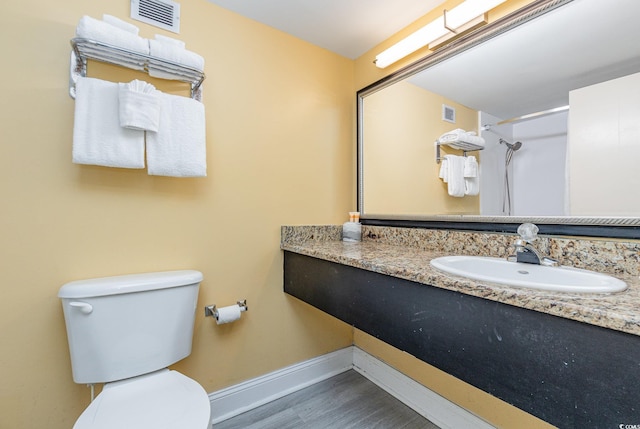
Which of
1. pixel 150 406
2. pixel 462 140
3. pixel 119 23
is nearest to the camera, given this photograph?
pixel 150 406

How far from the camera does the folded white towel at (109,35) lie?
3.37 ft

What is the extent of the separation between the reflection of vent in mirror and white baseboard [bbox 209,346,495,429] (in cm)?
136

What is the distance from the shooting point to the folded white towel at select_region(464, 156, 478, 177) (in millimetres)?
1347

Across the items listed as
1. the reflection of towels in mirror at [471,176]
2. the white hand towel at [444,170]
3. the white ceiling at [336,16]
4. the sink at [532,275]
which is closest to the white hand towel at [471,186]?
the reflection of towels in mirror at [471,176]

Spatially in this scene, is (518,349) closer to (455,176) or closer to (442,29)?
(455,176)

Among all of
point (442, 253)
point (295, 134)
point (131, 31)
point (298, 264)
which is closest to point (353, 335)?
point (298, 264)

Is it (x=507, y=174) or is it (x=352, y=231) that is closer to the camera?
(x=507, y=174)

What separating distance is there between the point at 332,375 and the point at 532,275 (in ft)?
4.28

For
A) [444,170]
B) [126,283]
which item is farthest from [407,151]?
[126,283]

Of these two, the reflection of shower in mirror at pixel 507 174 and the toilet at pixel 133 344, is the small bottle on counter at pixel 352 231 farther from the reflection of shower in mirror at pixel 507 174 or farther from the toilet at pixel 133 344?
the toilet at pixel 133 344

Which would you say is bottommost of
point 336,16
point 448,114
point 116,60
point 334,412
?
point 334,412

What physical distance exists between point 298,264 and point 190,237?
1.79 ft

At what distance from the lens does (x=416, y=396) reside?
4.93 feet

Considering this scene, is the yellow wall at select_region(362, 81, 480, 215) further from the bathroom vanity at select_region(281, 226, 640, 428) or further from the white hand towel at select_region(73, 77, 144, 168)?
the white hand towel at select_region(73, 77, 144, 168)
